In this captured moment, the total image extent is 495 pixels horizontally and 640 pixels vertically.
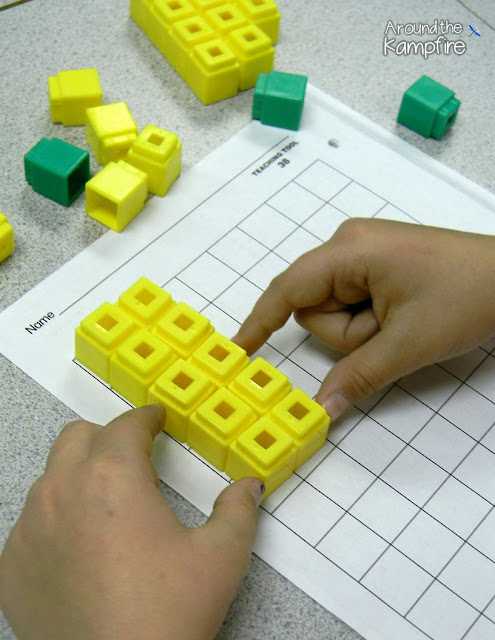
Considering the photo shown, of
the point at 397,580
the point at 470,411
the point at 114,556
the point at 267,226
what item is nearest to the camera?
the point at 114,556

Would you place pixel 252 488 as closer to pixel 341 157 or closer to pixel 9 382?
pixel 9 382

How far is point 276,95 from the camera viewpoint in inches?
35.5

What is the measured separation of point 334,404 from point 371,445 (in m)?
→ 0.06

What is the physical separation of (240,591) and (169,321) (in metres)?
0.24

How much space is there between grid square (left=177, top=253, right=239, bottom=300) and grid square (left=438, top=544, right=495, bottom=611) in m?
0.33

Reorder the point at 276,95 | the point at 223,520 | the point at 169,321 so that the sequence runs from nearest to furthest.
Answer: the point at 223,520 → the point at 169,321 → the point at 276,95

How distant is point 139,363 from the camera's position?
0.69 metres

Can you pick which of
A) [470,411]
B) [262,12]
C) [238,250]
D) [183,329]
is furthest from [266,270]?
[262,12]

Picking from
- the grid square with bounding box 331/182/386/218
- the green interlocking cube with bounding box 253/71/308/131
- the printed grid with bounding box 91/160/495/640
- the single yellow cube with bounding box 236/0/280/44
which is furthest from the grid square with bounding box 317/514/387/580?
the single yellow cube with bounding box 236/0/280/44

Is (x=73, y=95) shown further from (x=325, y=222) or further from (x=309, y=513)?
(x=309, y=513)

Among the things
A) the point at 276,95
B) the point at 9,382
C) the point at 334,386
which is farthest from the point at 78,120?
the point at 334,386

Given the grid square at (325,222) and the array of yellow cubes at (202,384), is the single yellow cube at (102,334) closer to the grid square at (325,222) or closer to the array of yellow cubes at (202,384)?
the array of yellow cubes at (202,384)

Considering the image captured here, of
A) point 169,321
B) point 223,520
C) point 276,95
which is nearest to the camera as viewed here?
point 223,520

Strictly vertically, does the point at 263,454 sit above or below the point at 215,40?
below
